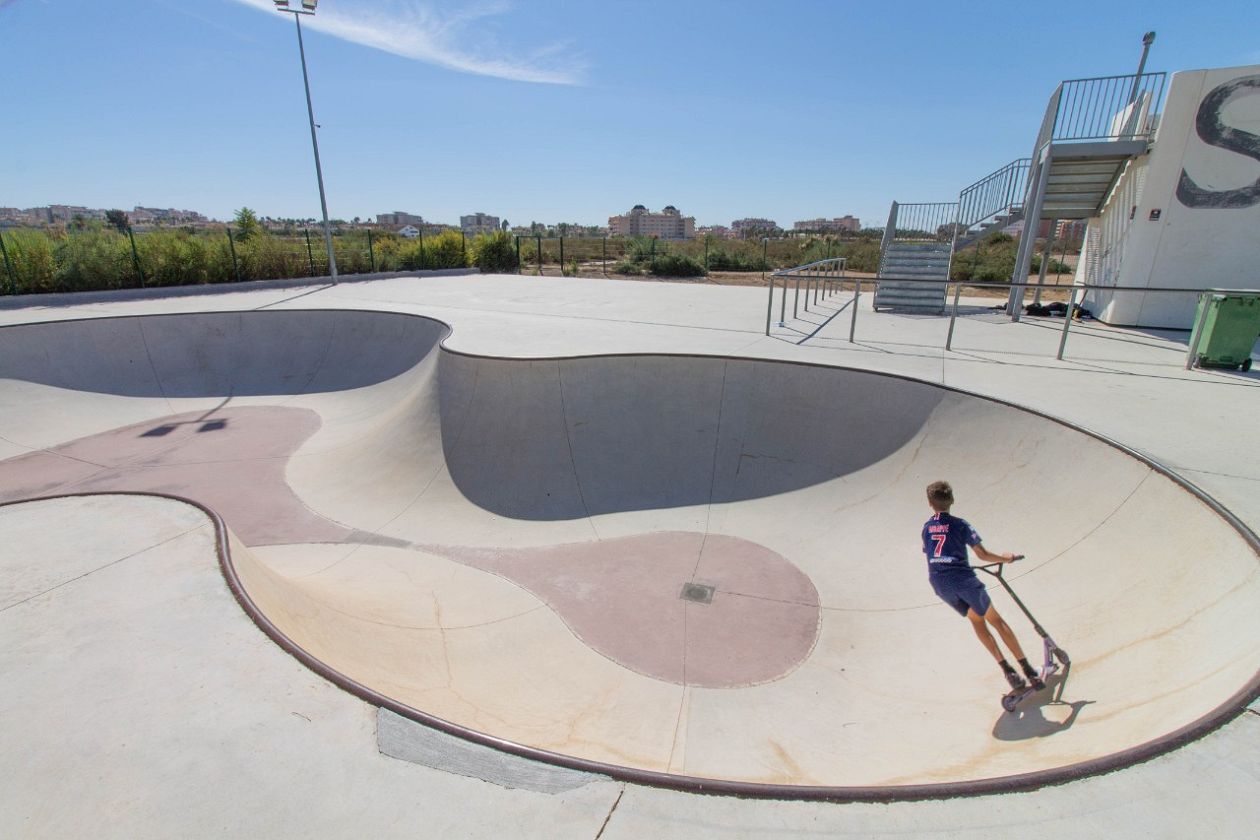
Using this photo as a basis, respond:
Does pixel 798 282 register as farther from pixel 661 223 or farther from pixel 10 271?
pixel 661 223

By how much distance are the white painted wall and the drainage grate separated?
36.5ft

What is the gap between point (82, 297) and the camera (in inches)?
603

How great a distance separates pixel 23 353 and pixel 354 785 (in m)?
13.7

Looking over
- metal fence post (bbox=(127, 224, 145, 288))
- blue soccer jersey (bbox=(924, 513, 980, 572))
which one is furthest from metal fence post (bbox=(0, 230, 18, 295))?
blue soccer jersey (bbox=(924, 513, 980, 572))

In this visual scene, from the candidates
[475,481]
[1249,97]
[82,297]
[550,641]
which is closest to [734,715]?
[550,641]

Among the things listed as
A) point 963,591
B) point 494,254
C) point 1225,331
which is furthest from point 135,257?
point 1225,331

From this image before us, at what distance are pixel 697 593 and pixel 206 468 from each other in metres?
7.34

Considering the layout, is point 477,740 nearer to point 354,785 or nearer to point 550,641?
point 354,785

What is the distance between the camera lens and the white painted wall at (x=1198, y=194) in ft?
31.8

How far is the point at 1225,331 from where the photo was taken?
315 inches

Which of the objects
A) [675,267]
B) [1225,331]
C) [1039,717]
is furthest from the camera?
[675,267]

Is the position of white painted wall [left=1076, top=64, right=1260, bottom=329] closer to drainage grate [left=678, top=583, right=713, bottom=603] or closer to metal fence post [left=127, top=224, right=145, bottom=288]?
drainage grate [left=678, top=583, right=713, bottom=603]

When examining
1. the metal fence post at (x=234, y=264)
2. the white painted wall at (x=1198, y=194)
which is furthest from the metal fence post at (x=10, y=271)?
the white painted wall at (x=1198, y=194)

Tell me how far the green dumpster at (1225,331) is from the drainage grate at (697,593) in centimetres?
794
